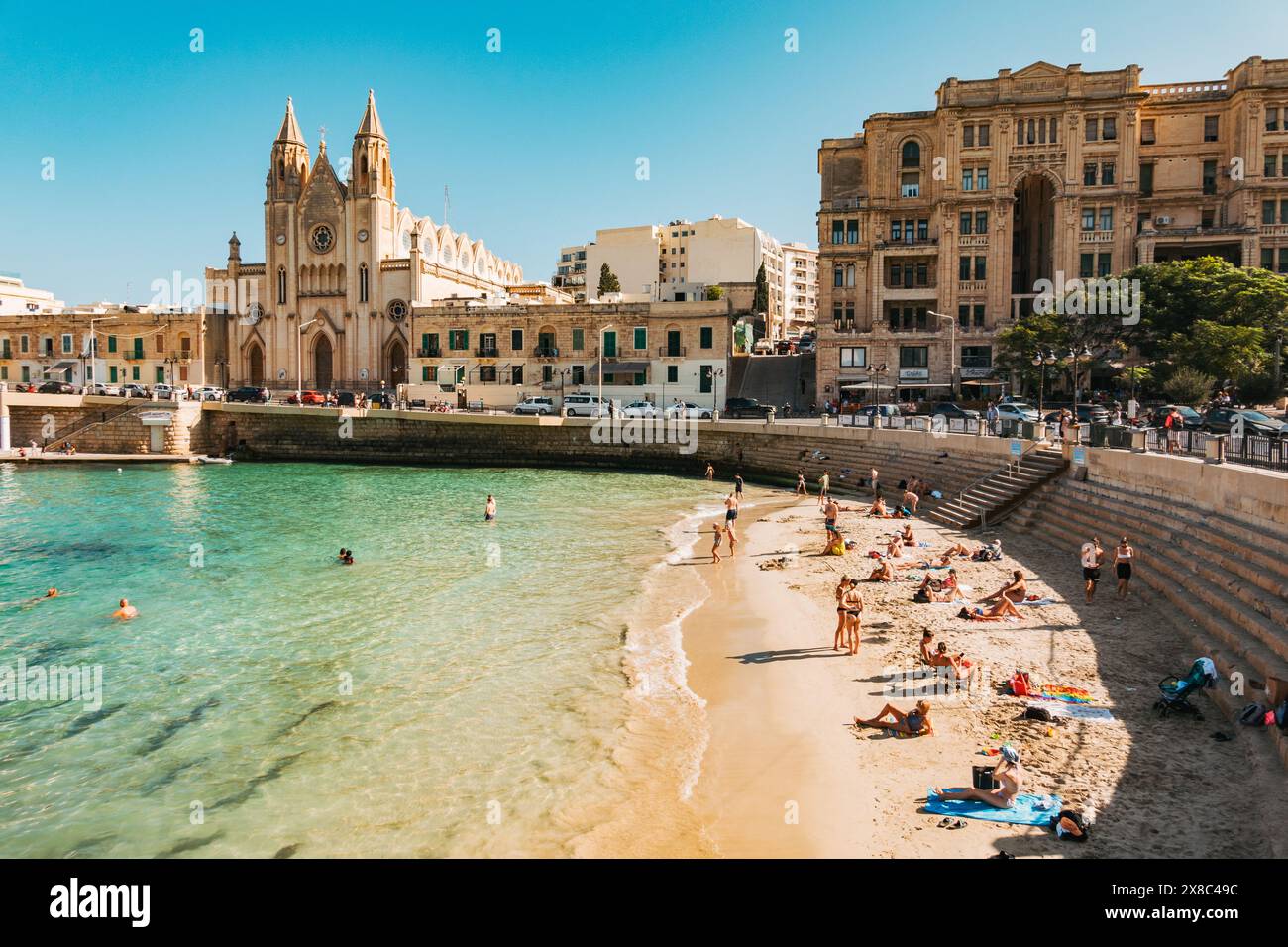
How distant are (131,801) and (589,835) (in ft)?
19.3

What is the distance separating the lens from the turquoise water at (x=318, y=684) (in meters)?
10.1

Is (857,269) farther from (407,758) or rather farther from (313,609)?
(407,758)

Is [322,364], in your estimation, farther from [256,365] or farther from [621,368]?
[621,368]

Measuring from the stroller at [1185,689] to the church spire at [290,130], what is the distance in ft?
258

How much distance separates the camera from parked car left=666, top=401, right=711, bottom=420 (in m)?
51.3

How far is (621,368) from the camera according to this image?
197 ft

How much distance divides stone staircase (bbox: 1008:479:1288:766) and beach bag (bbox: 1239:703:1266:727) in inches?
10.6

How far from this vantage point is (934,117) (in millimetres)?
54625

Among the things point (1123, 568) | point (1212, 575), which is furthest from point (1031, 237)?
point (1212, 575)

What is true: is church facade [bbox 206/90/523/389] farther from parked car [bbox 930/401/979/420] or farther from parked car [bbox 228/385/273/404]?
parked car [bbox 930/401/979/420]

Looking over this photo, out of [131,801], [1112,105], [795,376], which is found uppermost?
[1112,105]

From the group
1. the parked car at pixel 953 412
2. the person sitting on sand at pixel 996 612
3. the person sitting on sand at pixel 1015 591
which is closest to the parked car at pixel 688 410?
the parked car at pixel 953 412

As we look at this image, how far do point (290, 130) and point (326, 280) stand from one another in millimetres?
14323
